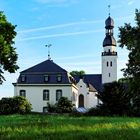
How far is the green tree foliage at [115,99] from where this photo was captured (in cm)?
6694

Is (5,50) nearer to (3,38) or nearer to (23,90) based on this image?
(3,38)

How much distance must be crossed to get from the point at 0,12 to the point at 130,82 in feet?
57.8

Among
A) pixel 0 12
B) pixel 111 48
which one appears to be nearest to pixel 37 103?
pixel 111 48

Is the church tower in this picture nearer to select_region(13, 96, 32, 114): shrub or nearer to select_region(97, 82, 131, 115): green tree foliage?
select_region(13, 96, 32, 114): shrub

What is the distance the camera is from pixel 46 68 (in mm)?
106938

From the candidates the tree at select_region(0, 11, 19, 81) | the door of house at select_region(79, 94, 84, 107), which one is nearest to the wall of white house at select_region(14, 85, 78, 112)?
the door of house at select_region(79, 94, 84, 107)

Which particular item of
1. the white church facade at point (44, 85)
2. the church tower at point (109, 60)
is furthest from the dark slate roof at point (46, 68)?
the church tower at point (109, 60)

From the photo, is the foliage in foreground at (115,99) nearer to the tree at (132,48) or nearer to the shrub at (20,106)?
the shrub at (20,106)

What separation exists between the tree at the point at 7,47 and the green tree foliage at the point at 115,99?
18.7 metres

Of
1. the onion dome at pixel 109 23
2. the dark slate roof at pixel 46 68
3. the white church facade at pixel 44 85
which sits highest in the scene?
the onion dome at pixel 109 23

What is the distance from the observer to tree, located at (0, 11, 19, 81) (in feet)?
165

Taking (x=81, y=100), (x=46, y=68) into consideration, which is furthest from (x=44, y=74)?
(x=81, y=100)

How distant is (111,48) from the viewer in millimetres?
133250

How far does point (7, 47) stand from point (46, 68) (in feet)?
185
